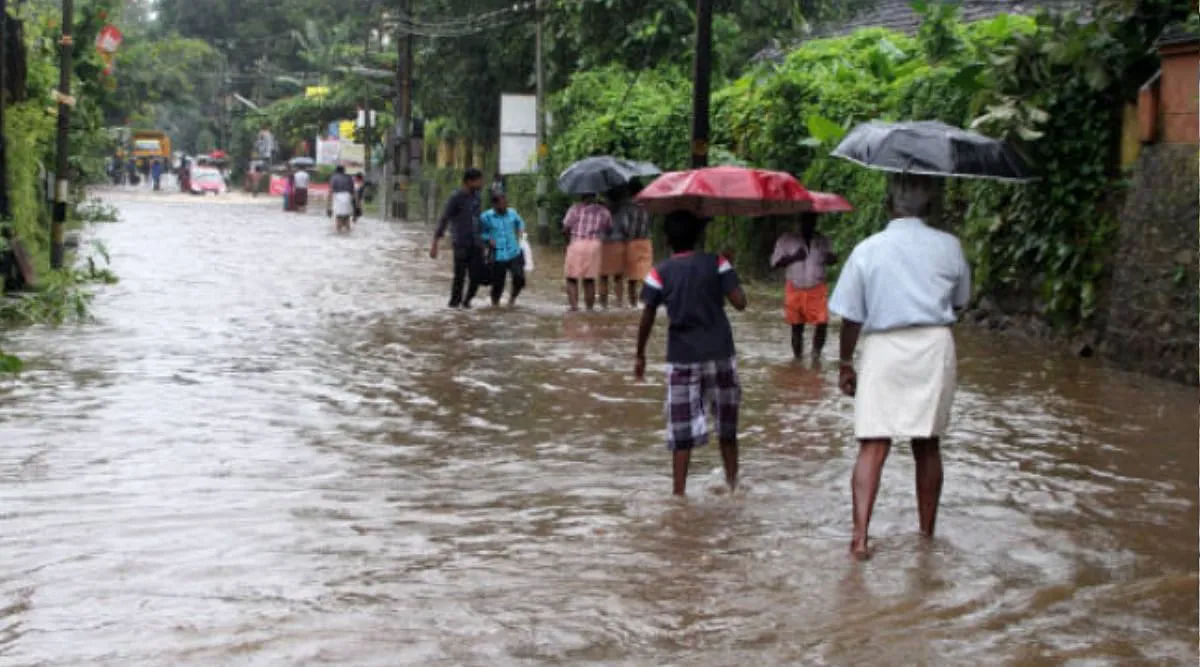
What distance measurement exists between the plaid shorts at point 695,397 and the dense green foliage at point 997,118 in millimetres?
6965

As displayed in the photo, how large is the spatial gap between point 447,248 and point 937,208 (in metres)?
16.3

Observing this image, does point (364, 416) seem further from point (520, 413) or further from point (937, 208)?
point (937, 208)

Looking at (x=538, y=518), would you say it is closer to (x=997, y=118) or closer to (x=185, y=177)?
(x=997, y=118)

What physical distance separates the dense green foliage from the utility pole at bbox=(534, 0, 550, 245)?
9814 millimetres

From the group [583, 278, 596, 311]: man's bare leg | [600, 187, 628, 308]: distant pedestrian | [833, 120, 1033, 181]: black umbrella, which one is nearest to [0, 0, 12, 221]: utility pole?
[583, 278, 596, 311]: man's bare leg

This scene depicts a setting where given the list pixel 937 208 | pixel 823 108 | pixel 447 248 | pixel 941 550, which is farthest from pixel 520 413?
pixel 447 248

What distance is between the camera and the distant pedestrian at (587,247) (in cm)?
1977

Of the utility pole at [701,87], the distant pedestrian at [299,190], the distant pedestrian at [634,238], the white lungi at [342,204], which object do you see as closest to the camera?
the utility pole at [701,87]

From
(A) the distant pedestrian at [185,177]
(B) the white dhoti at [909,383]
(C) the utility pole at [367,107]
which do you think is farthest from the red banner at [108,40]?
(A) the distant pedestrian at [185,177]

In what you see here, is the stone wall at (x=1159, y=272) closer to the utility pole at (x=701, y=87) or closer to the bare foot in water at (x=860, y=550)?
the utility pole at (x=701, y=87)

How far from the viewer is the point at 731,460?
913cm

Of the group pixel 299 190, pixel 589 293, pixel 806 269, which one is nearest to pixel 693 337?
pixel 806 269

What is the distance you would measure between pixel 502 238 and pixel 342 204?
2056cm

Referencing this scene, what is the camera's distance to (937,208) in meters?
19.0
